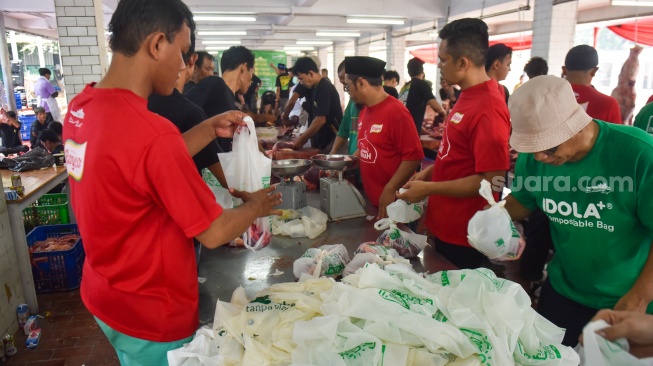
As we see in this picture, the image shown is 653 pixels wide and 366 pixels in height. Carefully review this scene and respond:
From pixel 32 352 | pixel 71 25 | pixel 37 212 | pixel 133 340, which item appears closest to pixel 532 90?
pixel 133 340

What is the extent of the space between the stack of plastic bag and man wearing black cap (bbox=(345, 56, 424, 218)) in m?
1.27

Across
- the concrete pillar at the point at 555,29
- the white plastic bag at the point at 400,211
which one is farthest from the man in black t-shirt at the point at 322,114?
the concrete pillar at the point at 555,29

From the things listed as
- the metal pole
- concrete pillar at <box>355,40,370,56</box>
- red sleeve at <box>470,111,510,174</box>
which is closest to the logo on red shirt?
red sleeve at <box>470,111,510,174</box>

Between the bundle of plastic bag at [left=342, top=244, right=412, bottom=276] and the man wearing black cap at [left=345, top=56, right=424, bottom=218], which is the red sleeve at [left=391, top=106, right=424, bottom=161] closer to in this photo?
the man wearing black cap at [left=345, top=56, right=424, bottom=218]

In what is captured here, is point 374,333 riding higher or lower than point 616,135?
lower

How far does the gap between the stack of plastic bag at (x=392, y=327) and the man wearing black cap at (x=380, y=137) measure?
1.27 meters

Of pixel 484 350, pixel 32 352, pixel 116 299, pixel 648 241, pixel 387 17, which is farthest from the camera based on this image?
pixel 387 17

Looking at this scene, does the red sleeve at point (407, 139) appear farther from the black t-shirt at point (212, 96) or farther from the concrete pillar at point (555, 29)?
the concrete pillar at point (555, 29)

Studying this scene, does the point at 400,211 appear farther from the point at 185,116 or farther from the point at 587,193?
the point at 185,116

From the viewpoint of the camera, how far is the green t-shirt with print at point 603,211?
5.18 feet

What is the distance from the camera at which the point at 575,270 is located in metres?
1.84

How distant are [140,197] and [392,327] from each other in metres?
0.83

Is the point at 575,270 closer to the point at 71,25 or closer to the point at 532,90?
the point at 532,90

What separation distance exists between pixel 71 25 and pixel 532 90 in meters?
5.62
